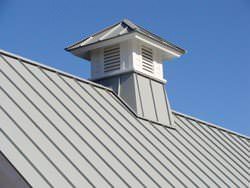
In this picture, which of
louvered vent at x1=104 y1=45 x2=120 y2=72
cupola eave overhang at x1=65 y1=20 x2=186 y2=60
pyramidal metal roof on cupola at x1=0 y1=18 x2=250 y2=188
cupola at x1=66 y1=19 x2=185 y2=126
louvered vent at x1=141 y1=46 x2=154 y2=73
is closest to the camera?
pyramidal metal roof on cupola at x1=0 y1=18 x2=250 y2=188

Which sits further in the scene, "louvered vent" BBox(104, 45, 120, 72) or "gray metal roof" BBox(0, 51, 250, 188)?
"louvered vent" BBox(104, 45, 120, 72)

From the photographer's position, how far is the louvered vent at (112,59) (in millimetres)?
12375

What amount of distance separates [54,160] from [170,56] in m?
6.27

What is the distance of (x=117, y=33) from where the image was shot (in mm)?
12484

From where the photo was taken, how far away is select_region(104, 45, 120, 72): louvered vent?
40.6ft

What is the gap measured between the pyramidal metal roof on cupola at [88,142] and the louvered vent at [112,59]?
25 cm

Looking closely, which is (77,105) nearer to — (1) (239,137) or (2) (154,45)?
(2) (154,45)

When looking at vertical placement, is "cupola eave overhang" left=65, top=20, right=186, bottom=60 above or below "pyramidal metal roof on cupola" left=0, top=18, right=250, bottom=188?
above

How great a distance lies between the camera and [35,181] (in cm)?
705

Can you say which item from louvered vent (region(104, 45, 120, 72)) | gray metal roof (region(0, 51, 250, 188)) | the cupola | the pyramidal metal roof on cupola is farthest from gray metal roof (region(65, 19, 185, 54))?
gray metal roof (region(0, 51, 250, 188))

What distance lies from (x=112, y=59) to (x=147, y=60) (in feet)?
2.72

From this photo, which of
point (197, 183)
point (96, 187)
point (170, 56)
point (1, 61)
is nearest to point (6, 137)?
point (96, 187)

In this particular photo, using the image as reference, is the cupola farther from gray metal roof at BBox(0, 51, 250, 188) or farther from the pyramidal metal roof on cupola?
gray metal roof at BBox(0, 51, 250, 188)

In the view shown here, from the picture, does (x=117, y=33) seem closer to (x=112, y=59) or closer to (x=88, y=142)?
(x=112, y=59)
